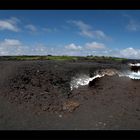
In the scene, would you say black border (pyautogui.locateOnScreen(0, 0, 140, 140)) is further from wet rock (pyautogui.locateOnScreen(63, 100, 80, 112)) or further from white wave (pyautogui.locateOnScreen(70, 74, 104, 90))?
white wave (pyautogui.locateOnScreen(70, 74, 104, 90))

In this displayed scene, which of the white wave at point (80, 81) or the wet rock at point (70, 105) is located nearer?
the wet rock at point (70, 105)

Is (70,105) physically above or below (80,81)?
below

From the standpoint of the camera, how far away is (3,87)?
9.42m

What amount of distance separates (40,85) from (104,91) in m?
2.75
